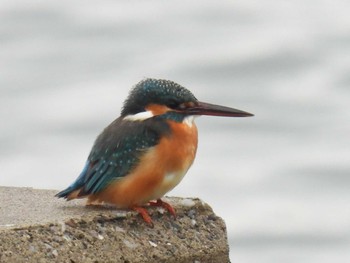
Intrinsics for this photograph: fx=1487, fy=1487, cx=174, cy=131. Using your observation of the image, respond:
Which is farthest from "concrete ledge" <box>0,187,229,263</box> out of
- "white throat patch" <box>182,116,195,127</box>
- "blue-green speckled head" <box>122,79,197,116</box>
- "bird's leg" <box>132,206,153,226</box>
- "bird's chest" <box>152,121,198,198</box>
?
"blue-green speckled head" <box>122,79,197,116</box>

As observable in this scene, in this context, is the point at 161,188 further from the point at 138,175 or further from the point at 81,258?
the point at 81,258

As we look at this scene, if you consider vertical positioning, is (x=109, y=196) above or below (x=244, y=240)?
below

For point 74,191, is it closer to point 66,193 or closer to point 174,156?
point 66,193

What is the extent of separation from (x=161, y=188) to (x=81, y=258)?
2.06 ft

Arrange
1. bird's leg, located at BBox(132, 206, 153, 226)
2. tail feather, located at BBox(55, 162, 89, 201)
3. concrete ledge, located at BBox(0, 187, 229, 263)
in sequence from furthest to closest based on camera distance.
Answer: tail feather, located at BBox(55, 162, 89, 201) → bird's leg, located at BBox(132, 206, 153, 226) → concrete ledge, located at BBox(0, 187, 229, 263)

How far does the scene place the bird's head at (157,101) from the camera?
6.98 metres

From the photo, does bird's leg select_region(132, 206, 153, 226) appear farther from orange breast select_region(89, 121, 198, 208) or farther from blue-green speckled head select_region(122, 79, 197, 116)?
blue-green speckled head select_region(122, 79, 197, 116)

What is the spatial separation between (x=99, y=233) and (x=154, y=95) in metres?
0.77

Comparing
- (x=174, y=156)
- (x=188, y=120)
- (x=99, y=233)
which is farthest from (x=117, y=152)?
(x=99, y=233)

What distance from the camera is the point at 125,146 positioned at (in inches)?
272

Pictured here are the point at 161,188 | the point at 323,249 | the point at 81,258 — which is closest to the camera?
the point at 81,258

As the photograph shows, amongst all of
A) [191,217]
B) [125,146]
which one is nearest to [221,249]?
[191,217]

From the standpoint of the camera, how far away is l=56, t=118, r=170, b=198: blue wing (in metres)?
6.87

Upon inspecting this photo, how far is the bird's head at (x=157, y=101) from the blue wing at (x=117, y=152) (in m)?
0.06
